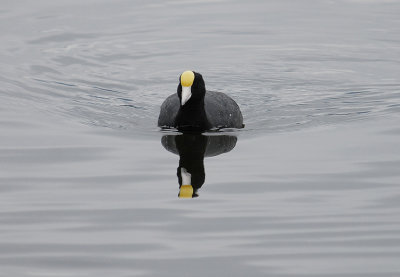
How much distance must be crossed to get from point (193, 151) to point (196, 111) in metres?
0.94

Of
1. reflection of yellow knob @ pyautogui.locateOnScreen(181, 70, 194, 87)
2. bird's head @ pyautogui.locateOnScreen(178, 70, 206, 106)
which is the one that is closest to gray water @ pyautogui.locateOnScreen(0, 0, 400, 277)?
bird's head @ pyautogui.locateOnScreen(178, 70, 206, 106)

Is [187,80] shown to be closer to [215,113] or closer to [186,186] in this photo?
[215,113]

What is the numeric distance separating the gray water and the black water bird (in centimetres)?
23

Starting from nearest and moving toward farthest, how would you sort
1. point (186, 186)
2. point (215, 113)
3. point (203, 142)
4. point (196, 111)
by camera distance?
point (186, 186) → point (203, 142) → point (196, 111) → point (215, 113)

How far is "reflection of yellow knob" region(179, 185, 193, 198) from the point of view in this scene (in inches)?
325

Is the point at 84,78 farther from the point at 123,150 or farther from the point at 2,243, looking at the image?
the point at 2,243

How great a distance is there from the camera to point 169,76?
14297mm

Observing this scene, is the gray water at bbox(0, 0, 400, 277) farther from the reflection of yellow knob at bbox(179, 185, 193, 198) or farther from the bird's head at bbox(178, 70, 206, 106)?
the bird's head at bbox(178, 70, 206, 106)

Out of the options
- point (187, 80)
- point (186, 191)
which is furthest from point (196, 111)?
point (186, 191)

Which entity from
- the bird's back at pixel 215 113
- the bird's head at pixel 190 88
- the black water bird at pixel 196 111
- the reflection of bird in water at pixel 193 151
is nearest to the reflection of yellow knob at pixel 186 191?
the reflection of bird in water at pixel 193 151

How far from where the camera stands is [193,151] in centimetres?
1002

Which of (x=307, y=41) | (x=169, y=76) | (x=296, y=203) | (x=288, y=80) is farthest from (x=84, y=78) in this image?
(x=296, y=203)

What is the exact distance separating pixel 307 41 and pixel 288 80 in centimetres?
248

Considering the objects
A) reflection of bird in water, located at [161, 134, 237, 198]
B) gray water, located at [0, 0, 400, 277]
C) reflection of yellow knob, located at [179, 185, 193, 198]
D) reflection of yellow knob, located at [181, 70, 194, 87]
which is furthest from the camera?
reflection of yellow knob, located at [181, 70, 194, 87]
